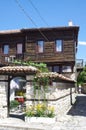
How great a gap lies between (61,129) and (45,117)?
5.05 ft

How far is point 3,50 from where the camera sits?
105 ft

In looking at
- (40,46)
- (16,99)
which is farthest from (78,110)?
(40,46)

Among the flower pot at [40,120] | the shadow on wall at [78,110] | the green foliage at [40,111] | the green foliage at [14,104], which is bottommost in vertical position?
the shadow on wall at [78,110]

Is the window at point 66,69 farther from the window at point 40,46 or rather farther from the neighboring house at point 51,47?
the window at point 40,46

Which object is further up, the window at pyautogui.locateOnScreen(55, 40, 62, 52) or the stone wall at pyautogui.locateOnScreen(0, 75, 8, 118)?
the window at pyautogui.locateOnScreen(55, 40, 62, 52)

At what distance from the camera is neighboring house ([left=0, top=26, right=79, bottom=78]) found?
29.2m

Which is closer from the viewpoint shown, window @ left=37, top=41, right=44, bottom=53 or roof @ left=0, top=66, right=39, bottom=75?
roof @ left=0, top=66, right=39, bottom=75

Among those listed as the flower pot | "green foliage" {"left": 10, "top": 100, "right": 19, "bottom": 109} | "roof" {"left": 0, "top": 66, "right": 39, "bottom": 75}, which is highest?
"roof" {"left": 0, "top": 66, "right": 39, "bottom": 75}

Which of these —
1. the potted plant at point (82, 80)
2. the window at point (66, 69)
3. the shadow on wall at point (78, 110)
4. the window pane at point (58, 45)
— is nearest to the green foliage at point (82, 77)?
the potted plant at point (82, 80)

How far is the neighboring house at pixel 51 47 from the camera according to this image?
29.2m

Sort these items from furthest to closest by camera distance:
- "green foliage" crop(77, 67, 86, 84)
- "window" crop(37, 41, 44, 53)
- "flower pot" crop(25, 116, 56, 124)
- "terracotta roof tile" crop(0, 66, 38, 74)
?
1. "green foliage" crop(77, 67, 86, 84)
2. "window" crop(37, 41, 44, 53)
3. "terracotta roof tile" crop(0, 66, 38, 74)
4. "flower pot" crop(25, 116, 56, 124)

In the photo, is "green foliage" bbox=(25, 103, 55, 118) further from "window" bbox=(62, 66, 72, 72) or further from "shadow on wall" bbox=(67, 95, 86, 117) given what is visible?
"window" bbox=(62, 66, 72, 72)

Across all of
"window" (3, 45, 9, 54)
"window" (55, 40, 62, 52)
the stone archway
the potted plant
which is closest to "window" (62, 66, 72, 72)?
"window" (55, 40, 62, 52)

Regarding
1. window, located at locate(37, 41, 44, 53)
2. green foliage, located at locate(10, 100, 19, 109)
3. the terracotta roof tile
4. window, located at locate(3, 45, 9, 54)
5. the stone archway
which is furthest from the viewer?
window, located at locate(3, 45, 9, 54)
